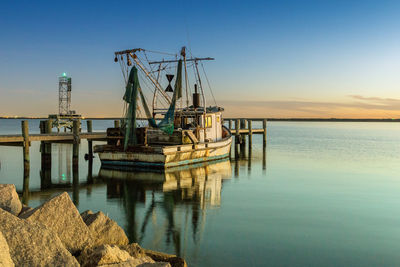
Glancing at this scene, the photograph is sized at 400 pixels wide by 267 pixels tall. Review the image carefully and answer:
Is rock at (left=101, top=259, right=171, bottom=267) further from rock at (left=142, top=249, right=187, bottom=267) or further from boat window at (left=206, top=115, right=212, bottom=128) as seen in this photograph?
boat window at (left=206, top=115, right=212, bottom=128)

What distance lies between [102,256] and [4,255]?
1.56 meters

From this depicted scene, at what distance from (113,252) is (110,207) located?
8.85 meters

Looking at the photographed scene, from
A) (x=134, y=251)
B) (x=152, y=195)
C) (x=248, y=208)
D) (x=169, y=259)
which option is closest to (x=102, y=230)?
(x=134, y=251)

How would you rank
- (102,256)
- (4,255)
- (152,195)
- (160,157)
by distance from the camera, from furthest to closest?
(160,157)
(152,195)
(102,256)
(4,255)

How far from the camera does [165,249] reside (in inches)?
384

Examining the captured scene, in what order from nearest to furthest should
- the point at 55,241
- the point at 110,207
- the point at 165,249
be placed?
the point at 55,241 → the point at 165,249 → the point at 110,207

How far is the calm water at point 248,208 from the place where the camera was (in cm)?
988

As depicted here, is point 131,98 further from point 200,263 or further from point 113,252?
point 113,252

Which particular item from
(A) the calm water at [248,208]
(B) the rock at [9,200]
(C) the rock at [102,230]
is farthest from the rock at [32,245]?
(A) the calm water at [248,208]

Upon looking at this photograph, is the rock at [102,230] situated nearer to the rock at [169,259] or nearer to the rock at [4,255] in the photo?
the rock at [169,259]

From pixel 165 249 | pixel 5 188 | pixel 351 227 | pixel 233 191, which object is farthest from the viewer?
pixel 233 191

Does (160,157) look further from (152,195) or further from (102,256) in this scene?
(102,256)

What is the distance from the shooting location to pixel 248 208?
15016 mm

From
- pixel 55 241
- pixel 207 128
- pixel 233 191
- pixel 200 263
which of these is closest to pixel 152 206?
pixel 233 191
